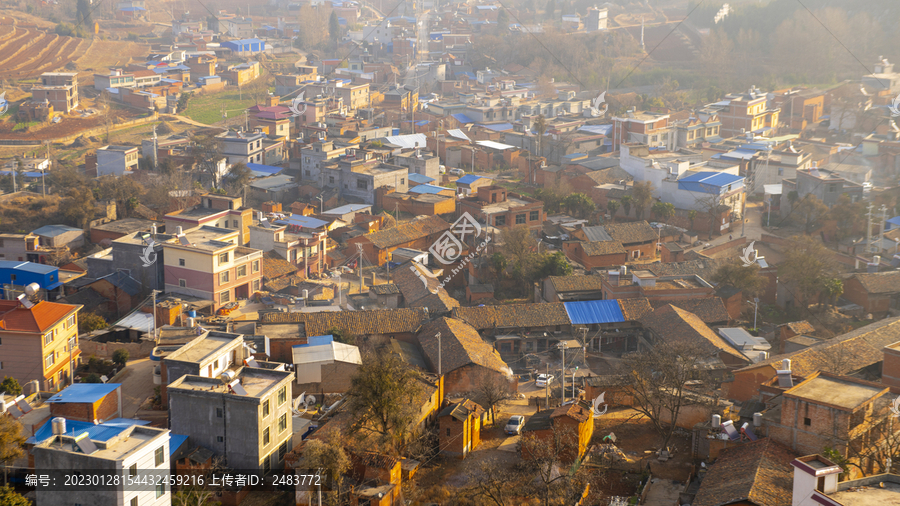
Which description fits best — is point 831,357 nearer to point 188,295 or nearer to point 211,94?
point 188,295

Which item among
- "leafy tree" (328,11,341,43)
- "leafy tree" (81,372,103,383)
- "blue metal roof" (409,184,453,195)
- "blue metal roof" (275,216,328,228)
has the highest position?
"leafy tree" (328,11,341,43)

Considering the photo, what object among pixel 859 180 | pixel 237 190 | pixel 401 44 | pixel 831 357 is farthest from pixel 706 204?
pixel 401 44

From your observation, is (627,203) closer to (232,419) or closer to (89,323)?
(89,323)

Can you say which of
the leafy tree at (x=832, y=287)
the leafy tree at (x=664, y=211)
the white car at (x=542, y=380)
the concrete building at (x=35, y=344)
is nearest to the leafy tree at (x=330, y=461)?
the white car at (x=542, y=380)

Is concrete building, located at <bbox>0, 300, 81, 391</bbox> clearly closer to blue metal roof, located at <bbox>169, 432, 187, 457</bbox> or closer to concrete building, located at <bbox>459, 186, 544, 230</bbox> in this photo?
blue metal roof, located at <bbox>169, 432, 187, 457</bbox>

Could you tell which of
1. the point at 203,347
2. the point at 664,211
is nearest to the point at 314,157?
the point at 664,211

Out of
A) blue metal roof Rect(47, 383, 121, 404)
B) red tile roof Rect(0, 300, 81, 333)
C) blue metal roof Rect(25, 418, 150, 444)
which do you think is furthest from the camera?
red tile roof Rect(0, 300, 81, 333)

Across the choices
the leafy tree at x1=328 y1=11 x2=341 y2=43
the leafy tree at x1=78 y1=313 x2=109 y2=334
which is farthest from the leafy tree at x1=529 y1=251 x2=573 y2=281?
the leafy tree at x1=328 y1=11 x2=341 y2=43
